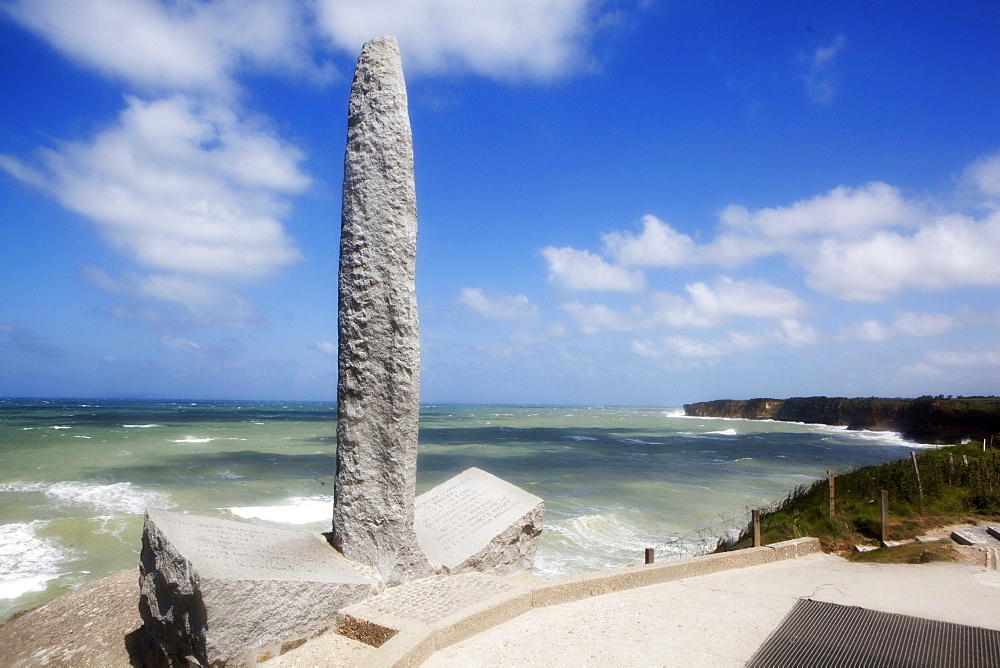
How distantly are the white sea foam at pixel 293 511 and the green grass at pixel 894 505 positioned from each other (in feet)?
30.4

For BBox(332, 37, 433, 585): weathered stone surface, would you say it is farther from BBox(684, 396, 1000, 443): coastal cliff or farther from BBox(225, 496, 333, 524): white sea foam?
BBox(684, 396, 1000, 443): coastal cliff

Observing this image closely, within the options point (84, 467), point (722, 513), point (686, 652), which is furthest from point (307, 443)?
point (686, 652)

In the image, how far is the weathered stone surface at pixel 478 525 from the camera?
627 cm

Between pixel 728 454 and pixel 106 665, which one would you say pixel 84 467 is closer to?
pixel 106 665

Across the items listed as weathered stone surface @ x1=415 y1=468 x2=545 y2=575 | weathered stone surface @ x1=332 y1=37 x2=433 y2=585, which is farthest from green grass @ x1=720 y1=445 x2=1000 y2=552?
weathered stone surface @ x1=332 y1=37 x2=433 y2=585

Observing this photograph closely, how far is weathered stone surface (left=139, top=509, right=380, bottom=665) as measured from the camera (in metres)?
4.15

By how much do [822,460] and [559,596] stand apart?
30650mm

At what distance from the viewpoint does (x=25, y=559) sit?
33.8 feet

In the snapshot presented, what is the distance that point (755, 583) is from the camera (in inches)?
260

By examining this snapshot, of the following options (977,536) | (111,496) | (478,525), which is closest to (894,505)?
(977,536)

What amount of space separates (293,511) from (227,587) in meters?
11.6

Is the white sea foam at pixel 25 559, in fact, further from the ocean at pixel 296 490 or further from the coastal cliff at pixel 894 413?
the coastal cliff at pixel 894 413

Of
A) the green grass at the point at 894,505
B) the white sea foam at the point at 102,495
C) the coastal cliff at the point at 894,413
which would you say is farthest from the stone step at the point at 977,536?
the coastal cliff at the point at 894,413

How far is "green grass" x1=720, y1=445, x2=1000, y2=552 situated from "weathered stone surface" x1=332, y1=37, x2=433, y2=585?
6.61 metres
